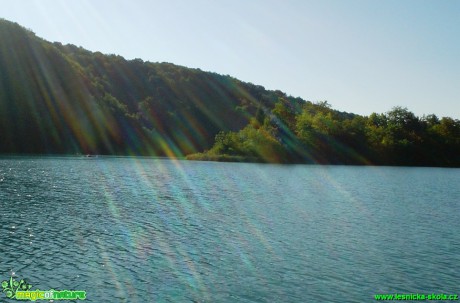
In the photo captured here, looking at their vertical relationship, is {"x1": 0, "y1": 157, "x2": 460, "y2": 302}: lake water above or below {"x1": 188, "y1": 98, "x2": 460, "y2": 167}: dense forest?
below

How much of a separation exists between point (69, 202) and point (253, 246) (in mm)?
26515

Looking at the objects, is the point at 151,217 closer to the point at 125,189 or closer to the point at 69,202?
the point at 69,202

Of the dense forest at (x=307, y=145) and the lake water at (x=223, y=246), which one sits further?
the dense forest at (x=307, y=145)

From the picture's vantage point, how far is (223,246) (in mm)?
31484

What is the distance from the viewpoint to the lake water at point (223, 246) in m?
22.7

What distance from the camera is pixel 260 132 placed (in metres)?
176

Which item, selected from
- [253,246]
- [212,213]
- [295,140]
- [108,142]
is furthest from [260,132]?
[253,246]

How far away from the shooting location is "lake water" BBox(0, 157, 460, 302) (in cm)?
2270

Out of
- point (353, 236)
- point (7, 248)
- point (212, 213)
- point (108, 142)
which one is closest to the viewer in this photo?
point (7, 248)

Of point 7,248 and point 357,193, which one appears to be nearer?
point 7,248

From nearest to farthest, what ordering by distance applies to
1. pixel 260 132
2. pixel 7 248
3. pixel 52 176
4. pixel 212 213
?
pixel 7 248, pixel 212 213, pixel 52 176, pixel 260 132

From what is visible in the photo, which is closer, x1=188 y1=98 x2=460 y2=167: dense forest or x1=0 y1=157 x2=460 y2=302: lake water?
x1=0 y1=157 x2=460 y2=302: lake water

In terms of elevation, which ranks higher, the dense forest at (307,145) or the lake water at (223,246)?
the dense forest at (307,145)

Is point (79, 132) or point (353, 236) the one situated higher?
point (79, 132)
